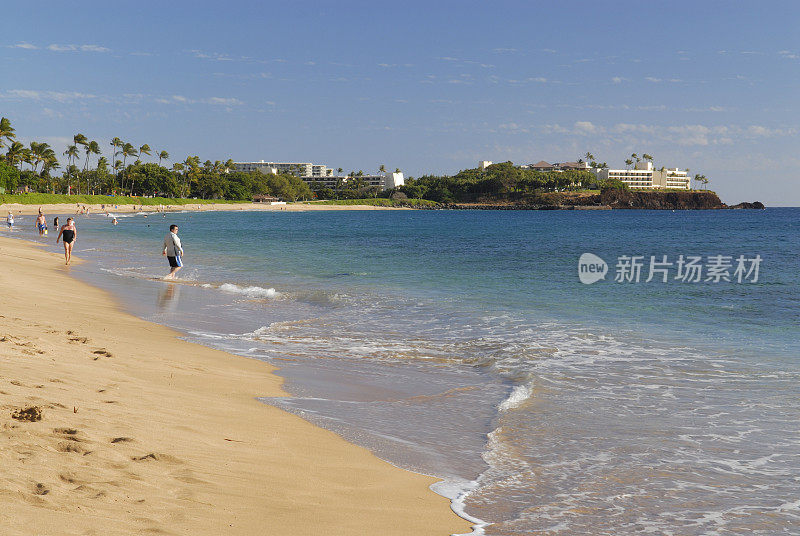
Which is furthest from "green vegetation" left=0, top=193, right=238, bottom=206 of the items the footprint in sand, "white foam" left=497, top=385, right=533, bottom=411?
"white foam" left=497, top=385, right=533, bottom=411

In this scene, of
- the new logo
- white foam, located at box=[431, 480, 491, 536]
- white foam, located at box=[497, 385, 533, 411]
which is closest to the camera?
white foam, located at box=[431, 480, 491, 536]

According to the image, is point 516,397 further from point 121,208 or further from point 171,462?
point 121,208

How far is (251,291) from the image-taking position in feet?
63.1

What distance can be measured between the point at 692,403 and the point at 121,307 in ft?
40.1

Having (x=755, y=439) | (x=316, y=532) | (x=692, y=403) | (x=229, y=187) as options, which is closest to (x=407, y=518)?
(x=316, y=532)

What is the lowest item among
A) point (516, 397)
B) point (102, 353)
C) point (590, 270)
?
point (516, 397)

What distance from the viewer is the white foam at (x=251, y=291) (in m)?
18.7

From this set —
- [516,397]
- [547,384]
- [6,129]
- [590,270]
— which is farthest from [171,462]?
[6,129]

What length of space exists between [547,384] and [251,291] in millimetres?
12146

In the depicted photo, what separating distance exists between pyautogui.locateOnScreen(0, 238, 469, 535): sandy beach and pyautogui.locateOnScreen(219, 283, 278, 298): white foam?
10081 millimetres

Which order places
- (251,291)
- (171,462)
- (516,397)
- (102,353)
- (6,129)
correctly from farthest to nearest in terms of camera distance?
(6,129) → (251,291) → (102,353) → (516,397) → (171,462)

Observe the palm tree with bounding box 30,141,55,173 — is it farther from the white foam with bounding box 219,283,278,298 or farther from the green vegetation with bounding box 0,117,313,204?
the white foam with bounding box 219,283,278,298

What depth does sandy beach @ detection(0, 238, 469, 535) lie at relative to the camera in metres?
3.89

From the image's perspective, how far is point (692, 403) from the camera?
822 centimetres
